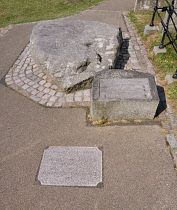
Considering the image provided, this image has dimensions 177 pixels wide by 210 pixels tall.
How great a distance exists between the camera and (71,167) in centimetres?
343

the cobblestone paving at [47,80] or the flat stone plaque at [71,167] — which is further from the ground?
the cobblestone paving at [47,80]

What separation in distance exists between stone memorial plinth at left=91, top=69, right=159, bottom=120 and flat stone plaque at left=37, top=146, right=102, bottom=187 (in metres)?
0.92

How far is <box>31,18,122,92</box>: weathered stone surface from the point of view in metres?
4.70

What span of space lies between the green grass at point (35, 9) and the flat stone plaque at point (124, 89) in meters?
7.53

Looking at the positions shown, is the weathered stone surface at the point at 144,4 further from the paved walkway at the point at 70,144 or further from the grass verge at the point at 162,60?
the paved walkway at the point at 70,144

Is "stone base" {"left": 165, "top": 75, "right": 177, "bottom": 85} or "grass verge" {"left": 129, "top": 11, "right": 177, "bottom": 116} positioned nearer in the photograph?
"grass verge" {"left": 129, "top": 11, "right": 177, "bottom": 116}

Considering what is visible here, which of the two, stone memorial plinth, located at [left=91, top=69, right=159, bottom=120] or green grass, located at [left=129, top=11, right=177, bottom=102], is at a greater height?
stone memorial plinth, located at [left=91, top=69, right=159, bottom=120]

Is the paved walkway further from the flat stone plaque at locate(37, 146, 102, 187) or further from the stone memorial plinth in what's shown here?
the stone memorial plinth

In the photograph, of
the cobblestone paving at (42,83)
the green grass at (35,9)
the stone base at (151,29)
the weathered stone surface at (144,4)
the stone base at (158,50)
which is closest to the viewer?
the cobblestone paving at (42,83)

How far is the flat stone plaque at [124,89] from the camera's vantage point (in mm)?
3867

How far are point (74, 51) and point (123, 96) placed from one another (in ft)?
6.73

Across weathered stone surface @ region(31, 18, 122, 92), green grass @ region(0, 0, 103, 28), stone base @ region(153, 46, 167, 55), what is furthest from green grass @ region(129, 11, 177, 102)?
green grass @ region(0, 0, 103, 28)

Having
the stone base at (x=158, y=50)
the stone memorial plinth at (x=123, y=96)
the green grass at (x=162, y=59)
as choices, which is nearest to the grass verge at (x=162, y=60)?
the green grass at (x=162, y=59)

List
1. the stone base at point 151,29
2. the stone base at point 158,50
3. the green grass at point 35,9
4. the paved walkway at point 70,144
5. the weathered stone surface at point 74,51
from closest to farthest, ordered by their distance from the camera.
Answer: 1. the paved walkway at point 70,144
2. the weathered stone surface at point 74,51
3. the stone base at point 158,50
4. the stone base at point 151,29
5. the green grass at point 35,9
